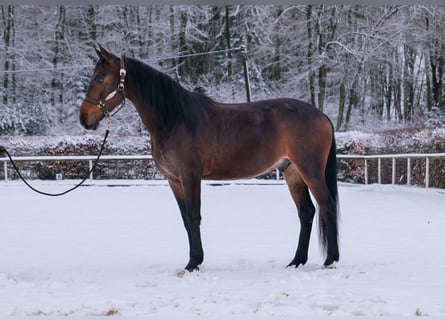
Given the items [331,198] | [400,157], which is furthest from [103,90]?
[400,157]

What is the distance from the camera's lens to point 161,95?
4.46 meters

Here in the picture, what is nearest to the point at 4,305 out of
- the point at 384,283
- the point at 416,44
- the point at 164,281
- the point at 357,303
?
the point at 164,281

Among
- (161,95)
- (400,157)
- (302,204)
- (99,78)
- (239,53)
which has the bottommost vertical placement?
(400,157)

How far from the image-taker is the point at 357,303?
3244 millimetres

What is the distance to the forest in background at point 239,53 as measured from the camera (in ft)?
30.9

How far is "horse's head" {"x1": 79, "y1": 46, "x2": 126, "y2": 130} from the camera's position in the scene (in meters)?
4.27

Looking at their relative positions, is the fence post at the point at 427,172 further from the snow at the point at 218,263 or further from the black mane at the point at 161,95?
the black mane at the point at 161,95

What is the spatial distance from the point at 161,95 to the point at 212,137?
50 centimetres

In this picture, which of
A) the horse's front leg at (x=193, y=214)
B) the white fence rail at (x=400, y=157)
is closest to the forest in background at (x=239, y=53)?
the white fence rail at (x=400, y=157)

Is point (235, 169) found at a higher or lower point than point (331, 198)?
higher

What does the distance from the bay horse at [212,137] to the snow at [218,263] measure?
46cm

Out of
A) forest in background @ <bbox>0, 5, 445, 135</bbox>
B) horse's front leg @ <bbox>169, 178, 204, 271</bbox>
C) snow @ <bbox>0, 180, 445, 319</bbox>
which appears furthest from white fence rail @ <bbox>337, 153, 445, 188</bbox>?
horse's front leg @ <bbox>169, 178, 204, 271</bbox>

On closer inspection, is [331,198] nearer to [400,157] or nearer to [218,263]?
[218,263]

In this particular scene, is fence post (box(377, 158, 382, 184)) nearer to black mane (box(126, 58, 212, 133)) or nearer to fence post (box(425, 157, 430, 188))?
fence post (box(425, 157, 430, 188))
